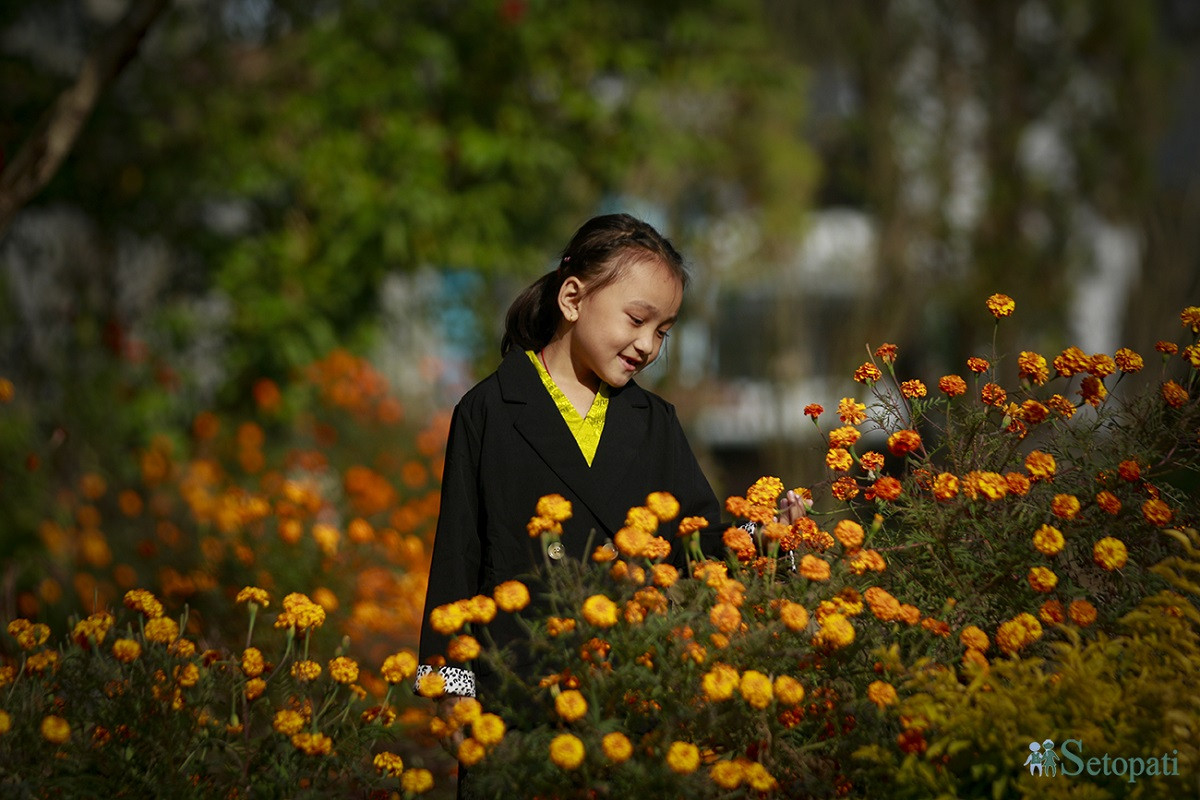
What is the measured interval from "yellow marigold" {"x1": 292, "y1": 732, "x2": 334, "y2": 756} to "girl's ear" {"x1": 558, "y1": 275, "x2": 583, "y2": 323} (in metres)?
0.97

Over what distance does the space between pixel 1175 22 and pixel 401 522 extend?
31.2ft

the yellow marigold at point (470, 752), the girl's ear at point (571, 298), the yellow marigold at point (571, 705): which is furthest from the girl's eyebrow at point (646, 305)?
the yellow marigold at point (470, 752)

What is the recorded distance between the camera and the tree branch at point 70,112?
154 inches

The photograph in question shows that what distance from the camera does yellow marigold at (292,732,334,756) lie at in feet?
6.84

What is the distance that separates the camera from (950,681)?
1.98 metres

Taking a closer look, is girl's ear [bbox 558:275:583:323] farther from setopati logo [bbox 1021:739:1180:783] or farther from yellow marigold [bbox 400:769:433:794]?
setopati logo [bbox 1021:739:1180:783]

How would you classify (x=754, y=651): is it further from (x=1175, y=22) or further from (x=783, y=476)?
(x=1175, y=22)

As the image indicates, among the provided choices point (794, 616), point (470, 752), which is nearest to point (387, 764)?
point (470, 752)

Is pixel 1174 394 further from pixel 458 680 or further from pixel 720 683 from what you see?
pixel 458 680

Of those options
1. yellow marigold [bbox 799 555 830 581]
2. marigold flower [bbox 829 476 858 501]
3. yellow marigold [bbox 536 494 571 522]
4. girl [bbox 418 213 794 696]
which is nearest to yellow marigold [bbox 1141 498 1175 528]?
marigold flower [bbox 829 476 858 501]

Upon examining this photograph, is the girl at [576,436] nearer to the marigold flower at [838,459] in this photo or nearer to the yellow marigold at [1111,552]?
the marigold flower at [838,459]

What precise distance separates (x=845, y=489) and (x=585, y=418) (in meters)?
0.55

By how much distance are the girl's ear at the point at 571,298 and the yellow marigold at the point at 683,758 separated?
0.96 m

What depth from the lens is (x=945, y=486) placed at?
2234 mm
